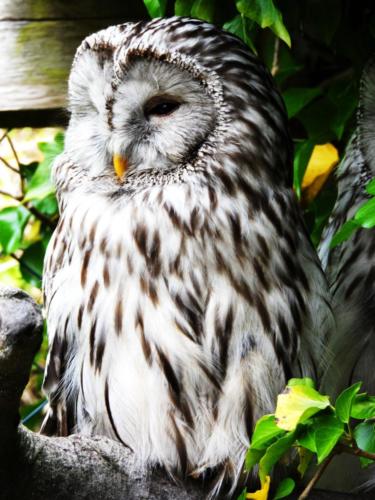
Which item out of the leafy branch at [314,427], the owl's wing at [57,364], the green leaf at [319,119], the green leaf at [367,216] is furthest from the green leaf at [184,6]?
the leafy branch at [314,427]

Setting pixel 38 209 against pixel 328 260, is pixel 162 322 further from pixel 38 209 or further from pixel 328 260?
pixel 38 209

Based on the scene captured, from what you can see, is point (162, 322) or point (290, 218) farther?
point (290, 218)

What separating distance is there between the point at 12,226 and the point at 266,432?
5.01 feet

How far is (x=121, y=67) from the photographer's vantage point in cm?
222

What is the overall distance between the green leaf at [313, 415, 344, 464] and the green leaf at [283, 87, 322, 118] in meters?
1.27

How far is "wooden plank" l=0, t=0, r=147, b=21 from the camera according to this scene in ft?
9.23

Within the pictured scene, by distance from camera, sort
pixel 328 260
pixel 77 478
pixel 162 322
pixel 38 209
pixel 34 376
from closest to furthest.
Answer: pixel 77 478 < pixel 162 322 < pixel 328 260 < pixel 38 209 < pixel 34 376

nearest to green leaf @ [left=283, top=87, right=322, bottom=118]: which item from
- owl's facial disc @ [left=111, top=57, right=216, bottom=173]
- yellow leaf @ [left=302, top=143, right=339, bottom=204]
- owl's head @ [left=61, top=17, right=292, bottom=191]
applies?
yellow leaf @ [left=302, top=143, right=339, bottom=204]

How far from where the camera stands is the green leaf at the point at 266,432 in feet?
5.47

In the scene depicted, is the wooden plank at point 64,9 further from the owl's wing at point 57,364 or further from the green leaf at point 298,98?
the owl's wing at point 57,364

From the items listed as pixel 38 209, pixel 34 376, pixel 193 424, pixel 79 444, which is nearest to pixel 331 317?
pixel 193 424

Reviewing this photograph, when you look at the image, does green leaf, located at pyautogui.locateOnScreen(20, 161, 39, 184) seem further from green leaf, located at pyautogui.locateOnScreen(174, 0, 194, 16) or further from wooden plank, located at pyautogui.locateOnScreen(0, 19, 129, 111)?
green leaf, located at pyautogui.locateOnScreen(174, 0, 194, 16)

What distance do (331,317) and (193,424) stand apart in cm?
43

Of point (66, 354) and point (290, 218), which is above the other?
point (290, 218)
